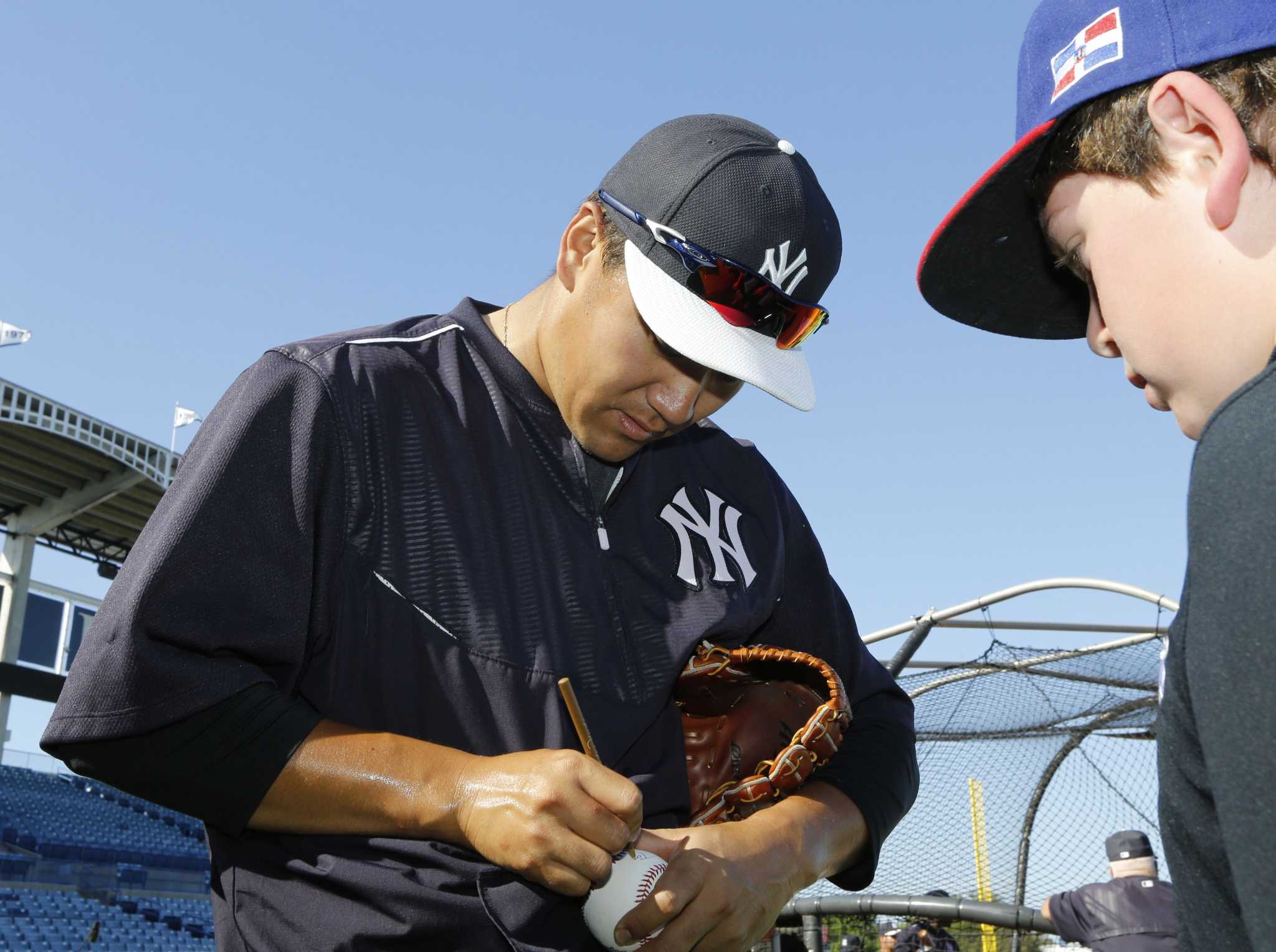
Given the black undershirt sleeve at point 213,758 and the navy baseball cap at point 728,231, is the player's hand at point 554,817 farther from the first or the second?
the navy baseball cap at point 728,231

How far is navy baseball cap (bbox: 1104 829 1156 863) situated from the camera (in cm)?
567

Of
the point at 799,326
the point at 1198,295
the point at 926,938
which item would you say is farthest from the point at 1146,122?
the point at 926,938

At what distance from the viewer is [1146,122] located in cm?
102

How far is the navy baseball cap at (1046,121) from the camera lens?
102 cm

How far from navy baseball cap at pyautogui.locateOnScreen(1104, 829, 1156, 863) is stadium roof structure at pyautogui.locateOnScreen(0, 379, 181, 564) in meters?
21.4

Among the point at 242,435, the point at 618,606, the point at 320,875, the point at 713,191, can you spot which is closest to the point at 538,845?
the point at 320,875

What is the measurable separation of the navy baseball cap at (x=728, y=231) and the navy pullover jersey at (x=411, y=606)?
0.90 ft

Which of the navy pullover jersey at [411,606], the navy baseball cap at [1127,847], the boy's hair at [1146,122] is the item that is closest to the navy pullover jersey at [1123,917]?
the navy baseball cap at [1127,847]

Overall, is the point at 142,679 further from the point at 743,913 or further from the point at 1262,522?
the point at 1262,522

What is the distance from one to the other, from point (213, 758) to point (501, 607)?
440 millimetres

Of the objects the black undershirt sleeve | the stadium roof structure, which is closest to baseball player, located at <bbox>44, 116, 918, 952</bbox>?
the black undershirt sleeve

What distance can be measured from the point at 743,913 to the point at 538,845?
0.39 m

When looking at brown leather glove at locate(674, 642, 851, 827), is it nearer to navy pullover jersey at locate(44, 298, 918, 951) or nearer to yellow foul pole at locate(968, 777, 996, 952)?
navy pullover jersey at locate(44, 298, 918, 951)

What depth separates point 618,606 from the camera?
1.80 meters
